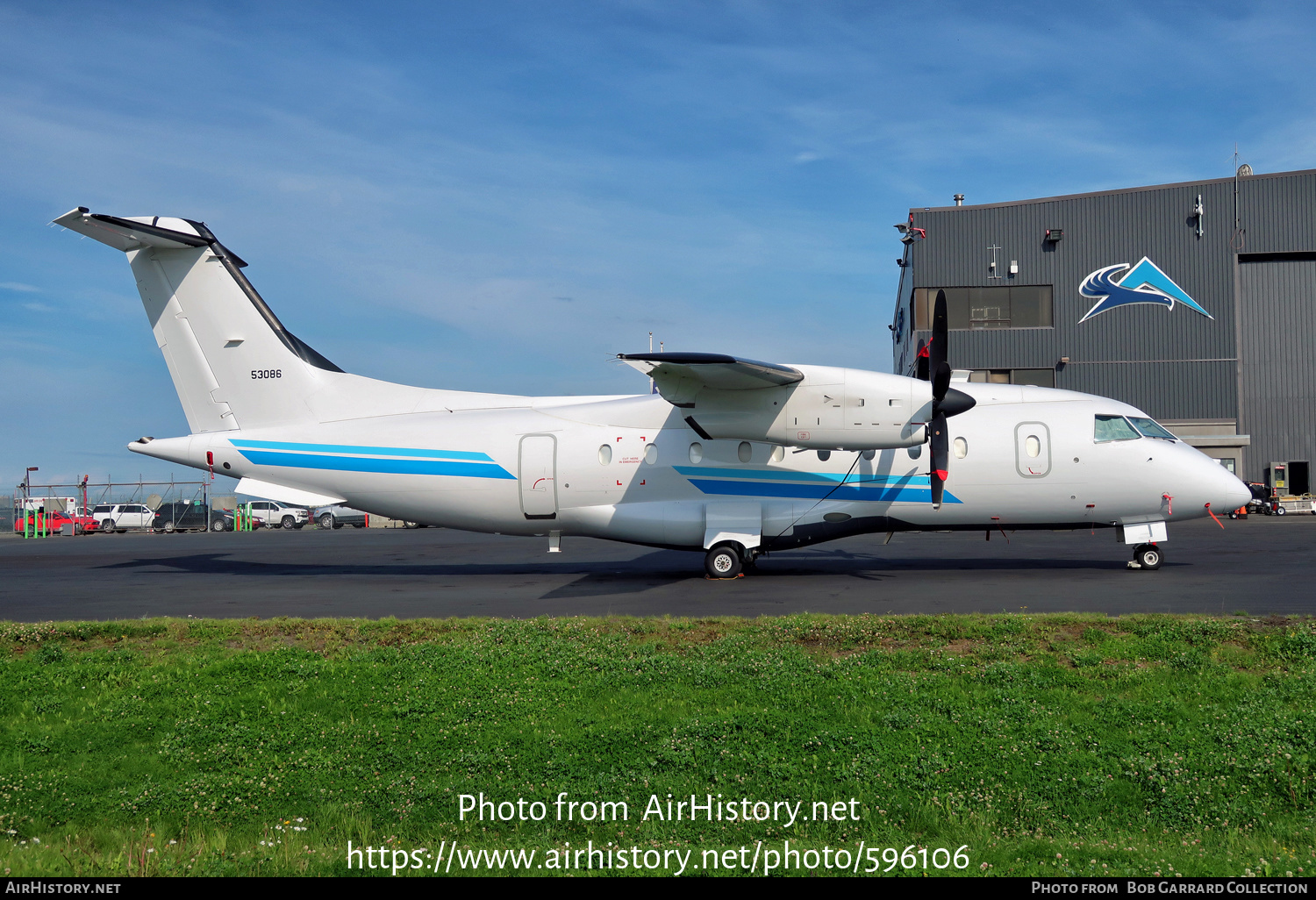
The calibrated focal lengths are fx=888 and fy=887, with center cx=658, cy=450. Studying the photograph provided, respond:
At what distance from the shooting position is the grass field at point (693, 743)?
6148 millimetres

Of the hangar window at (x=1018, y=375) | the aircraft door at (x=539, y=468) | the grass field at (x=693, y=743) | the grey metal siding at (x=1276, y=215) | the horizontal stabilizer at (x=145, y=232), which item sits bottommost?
the grass field at (x=693, y=743)

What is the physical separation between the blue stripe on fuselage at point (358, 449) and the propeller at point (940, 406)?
8627mm

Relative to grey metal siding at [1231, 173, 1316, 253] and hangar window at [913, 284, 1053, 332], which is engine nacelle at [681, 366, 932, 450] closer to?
hangar window at [913, 284, 1053, 332]

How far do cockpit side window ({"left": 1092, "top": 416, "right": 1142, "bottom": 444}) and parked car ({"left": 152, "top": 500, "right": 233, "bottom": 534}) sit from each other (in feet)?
151

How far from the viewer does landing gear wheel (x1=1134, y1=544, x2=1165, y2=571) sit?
55.7 feet

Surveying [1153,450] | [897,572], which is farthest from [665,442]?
[1153,450]

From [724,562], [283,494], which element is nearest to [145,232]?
[283,494]

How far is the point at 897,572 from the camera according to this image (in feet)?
57.3

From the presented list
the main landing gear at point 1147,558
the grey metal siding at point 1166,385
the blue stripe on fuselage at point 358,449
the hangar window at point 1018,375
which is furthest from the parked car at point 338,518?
the main landing gear at point 1147,558

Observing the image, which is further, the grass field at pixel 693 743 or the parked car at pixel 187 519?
the parked car at pixel 187 519

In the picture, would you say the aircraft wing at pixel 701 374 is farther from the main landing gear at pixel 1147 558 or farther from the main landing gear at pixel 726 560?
the main landing gear at pixel 1147 558

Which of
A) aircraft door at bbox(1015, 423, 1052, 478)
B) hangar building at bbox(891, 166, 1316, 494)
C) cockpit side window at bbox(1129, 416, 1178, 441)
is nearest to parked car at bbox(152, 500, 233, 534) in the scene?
hangar building at bbox(891, 166, 1316, 494)

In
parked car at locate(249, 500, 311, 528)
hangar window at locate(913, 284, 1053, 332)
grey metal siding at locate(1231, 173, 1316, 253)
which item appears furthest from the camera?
parked car at locate(249, 500, 311, 528)
